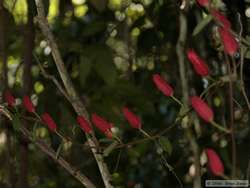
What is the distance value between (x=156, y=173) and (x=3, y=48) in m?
0.95

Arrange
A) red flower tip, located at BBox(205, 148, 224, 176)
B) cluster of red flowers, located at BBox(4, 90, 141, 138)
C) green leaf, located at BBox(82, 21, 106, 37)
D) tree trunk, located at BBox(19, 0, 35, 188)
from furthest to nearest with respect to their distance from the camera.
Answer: green leaf, located at BBox(82, 21, 106, 37)
tree trunk, located at BBox(19, 0, 35, 188)
cluster of red flowers, located at BBox(4, 90, 141, 138)
red flower tip, located at BBox(205, 148, 224, 176)

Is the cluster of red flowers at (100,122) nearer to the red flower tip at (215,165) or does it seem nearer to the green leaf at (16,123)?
the green leaf at (16,123)

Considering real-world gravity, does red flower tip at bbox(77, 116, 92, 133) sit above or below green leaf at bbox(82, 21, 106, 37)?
above

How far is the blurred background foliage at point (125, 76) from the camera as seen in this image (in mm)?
1833

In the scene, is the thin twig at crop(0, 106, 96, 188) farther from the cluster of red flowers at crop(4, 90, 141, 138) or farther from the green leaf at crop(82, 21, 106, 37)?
the green leaf at crop(82, 21, 106, 37)

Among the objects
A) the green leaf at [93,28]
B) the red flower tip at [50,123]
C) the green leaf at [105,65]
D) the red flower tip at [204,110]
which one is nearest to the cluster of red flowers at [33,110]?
the red flower tip at [50,123]

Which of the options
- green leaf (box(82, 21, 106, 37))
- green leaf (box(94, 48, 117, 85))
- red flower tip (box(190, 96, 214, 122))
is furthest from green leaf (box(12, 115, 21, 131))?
green leaf (box(82, 21, 106, 37))

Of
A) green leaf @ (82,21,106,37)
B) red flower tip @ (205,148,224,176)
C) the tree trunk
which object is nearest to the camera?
red flower tip @ (205,148,224,176)

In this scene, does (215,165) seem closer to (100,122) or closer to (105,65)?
(100,122)

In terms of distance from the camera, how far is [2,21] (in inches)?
65.4

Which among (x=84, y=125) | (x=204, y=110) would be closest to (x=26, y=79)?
(x=84, y=125)

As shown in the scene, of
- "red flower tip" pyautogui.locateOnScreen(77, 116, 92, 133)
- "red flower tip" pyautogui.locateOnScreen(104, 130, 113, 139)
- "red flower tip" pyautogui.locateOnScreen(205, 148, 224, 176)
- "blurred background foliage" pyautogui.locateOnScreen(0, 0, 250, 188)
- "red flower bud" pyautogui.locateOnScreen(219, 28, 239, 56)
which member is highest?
"red flower bud" pyautogui.locateOnScreen(219, 28, 239, 56)

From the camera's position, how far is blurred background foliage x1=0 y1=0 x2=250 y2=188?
1833 mm

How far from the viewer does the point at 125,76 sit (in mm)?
2297
